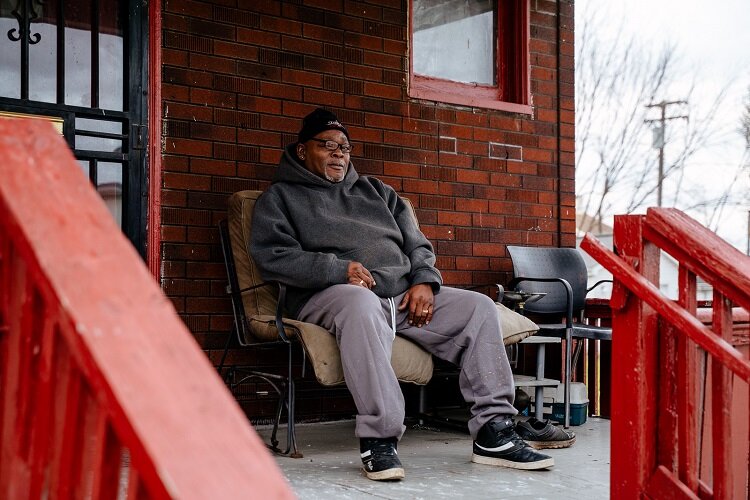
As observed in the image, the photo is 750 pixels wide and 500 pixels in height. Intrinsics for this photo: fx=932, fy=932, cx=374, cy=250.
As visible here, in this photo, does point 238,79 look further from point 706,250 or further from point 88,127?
point 706,250

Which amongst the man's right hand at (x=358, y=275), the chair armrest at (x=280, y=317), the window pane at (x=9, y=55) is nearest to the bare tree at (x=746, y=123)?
the man's right hand at (x=358, y=275)

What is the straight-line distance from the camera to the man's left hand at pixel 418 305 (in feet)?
12.1

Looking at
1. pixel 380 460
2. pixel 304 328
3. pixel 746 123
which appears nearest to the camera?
pixel 380 460

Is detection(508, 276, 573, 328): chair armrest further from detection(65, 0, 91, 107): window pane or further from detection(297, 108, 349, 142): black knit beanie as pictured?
detection(65, 0, 91, 107): window pane

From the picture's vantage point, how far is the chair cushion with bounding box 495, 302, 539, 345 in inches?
153

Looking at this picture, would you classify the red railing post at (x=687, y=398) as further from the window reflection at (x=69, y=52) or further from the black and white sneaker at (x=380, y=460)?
the window reflection at (x=69, y=52)

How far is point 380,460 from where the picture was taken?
10.1ft

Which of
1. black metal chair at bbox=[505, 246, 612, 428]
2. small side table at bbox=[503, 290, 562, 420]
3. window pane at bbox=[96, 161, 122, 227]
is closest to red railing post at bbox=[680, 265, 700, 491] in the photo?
small side table at bbox=[503, 290, 562, 420]

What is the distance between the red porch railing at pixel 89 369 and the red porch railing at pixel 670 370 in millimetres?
1531

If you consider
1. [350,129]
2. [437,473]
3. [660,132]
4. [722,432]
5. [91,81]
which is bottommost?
[437,473]

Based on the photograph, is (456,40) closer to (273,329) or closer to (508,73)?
(508,73)

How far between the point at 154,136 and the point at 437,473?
1.84 metres

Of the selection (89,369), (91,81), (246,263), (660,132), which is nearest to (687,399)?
(89,369)

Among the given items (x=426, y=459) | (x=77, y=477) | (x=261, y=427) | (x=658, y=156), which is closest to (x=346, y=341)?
(x=426, y=459)
